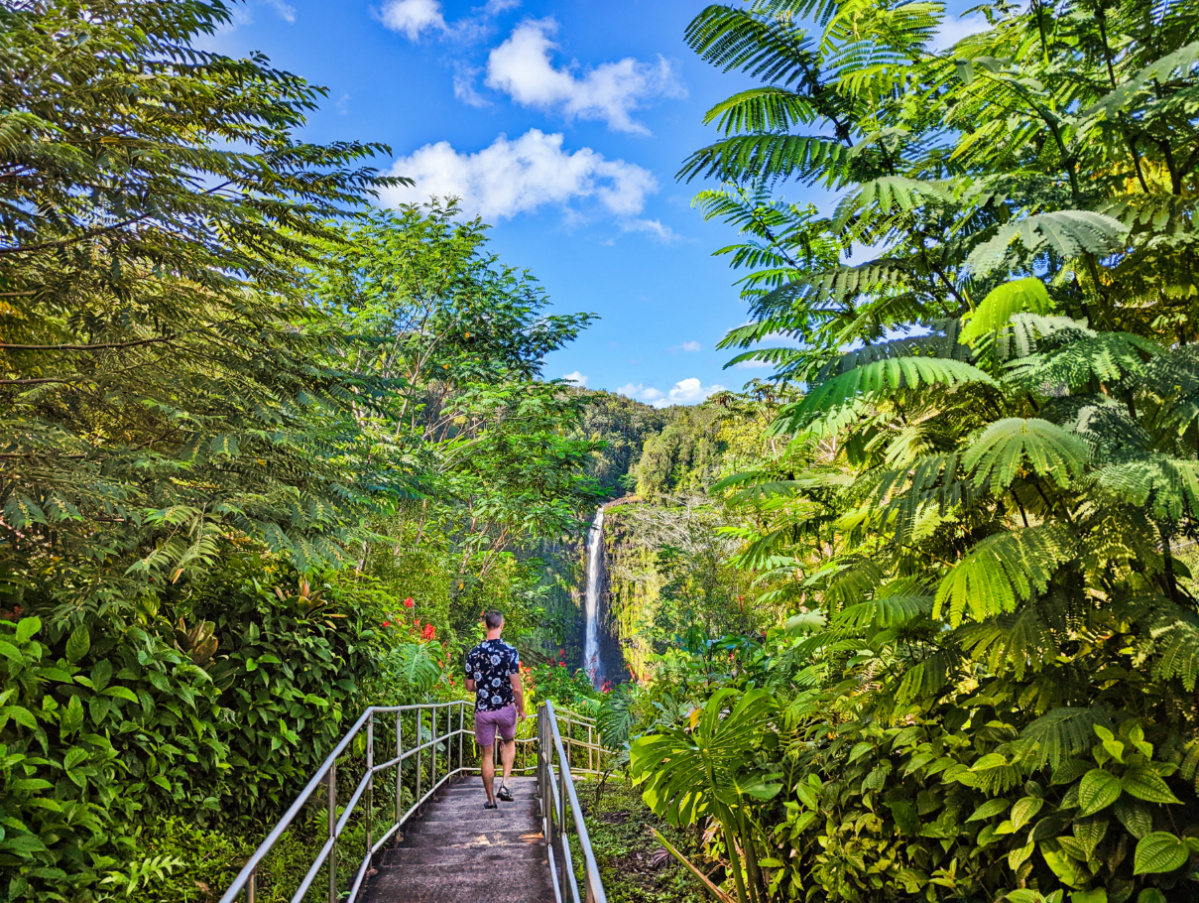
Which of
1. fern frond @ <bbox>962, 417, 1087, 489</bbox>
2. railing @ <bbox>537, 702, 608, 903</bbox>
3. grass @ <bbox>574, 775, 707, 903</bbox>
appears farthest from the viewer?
grass @ <bbox>574, 775, 707, 903</bbox>

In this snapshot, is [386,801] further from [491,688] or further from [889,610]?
[889,610]

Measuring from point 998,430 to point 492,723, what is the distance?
14.3 feet

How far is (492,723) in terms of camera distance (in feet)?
16.4

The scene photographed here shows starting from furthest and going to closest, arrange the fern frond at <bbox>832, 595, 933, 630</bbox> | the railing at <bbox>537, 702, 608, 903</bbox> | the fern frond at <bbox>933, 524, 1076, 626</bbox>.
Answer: the fern frond at <bbox>832, 595, 933, 630</bbox> < the railing at <bbox>537, 702, 608, 903</bbox> < the fern frond at <bbox>933, 524, 1076, 626</bbox>

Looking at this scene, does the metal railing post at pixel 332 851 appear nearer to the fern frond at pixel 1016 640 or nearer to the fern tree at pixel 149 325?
the fern tree at pixel 149 325

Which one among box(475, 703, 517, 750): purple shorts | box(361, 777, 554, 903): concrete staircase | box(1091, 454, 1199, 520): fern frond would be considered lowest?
box(361, 777, 554, 903): concrete staircase

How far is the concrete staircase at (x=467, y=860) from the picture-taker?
337 cm

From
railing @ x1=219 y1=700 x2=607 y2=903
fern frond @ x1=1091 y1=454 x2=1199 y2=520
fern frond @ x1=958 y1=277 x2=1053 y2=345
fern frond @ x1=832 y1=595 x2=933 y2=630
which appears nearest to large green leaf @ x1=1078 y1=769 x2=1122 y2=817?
fern frond @ x1=832 y1=595 x2=933 y2=630

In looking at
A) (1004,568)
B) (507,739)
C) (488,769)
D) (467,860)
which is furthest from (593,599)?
(1004,568)

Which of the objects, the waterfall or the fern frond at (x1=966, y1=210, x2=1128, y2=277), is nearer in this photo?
the fern frond at (x1=966, y1=210, x2=1128, y2=277)

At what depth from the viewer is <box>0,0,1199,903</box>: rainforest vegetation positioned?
2.14 meters

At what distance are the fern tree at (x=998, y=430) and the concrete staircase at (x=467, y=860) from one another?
1.43m

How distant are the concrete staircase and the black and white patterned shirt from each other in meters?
0.83

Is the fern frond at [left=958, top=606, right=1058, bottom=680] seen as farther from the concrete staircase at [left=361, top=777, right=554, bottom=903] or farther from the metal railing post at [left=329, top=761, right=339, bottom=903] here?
the metal railing post at [left=329, top=761, right=339, bottom=903]
